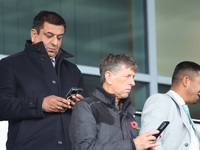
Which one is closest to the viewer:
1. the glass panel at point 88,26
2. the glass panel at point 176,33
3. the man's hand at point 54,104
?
the man's hand at point 54,104

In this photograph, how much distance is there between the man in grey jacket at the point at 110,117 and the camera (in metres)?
2.74

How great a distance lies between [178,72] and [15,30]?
2.20 m

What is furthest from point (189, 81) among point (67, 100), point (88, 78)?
point (88, 78)

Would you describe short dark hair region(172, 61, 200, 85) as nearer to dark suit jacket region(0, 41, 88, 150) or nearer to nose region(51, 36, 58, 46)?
dark suit jacket region(0, 41, 88, 150)

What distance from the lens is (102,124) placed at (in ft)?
9.42

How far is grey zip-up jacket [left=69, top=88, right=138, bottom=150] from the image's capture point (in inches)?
108

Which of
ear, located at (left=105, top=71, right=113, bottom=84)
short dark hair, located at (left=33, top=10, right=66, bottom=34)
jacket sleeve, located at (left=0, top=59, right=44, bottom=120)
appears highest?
short dark hair, located at (left=33, top=10, right=66, bottom=34)

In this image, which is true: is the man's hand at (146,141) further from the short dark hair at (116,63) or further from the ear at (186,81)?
the ear at (186,81)

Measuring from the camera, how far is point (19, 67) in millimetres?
3295

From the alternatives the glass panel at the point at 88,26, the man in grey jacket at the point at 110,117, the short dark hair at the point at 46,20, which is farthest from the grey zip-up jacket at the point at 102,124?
the glass panel at the point at 88,26

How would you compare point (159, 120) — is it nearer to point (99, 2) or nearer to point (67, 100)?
point (67, 100)

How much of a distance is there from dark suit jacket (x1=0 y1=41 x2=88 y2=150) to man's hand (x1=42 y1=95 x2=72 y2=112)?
0.04 meters

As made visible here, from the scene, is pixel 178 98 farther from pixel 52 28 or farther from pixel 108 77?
→ pixel 52 28

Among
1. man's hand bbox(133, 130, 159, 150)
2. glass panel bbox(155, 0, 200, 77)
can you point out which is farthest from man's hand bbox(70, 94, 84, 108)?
glass panel bbox(155, 0, 200, 77)
